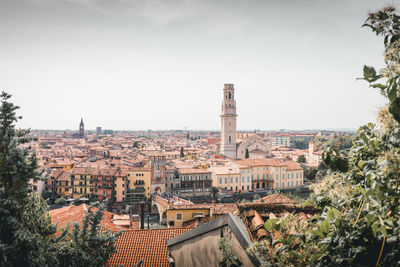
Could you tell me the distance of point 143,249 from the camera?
22.8 ft

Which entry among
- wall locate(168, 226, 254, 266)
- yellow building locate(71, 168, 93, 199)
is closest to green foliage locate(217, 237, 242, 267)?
wall locate(168, 226, 254, 266)

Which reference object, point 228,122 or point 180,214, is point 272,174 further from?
point 180,214

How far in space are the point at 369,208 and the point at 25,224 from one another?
2.64 m

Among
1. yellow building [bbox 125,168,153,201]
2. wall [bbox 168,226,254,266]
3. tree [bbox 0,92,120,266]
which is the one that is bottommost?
yellow building [bbox 125,168,153,201]

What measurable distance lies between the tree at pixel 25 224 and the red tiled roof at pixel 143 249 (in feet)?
11.3

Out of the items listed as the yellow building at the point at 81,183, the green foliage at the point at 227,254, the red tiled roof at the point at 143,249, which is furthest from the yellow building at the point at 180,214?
the yellow building at the point at 81,183

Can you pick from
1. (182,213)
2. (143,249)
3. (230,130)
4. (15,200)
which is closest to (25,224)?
(15,200)

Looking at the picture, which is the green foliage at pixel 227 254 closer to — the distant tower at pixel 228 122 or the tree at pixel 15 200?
the tree at pixel 15 200

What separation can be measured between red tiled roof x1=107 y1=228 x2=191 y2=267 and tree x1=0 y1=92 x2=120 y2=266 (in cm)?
346

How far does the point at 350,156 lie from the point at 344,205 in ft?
1.52

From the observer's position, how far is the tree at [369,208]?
1.38 metres

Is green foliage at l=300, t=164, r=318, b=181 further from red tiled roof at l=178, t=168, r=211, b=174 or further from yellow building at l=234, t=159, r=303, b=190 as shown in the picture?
red tiled roof at l=178, t=168, r=211, b=174

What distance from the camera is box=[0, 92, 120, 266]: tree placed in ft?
8.25

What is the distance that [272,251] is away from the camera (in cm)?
196
